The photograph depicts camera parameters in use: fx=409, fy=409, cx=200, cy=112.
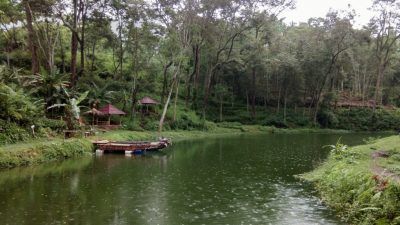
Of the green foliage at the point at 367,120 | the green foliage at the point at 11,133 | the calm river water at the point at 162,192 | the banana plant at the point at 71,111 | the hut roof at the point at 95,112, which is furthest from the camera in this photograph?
the green foliage at the point at 367,120

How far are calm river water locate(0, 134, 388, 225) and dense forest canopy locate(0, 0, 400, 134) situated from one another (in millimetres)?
8461

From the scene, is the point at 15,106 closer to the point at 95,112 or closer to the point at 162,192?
the point at 95,112

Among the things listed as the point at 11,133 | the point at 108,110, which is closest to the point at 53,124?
the point at 11,133

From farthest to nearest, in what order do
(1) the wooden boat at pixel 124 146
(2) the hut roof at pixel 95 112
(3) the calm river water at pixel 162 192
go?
(2) the hut roof at pixel 95 112 < (1) the wooden boat at pixel 124 146 < (3) the calm river water at pixel 162 192

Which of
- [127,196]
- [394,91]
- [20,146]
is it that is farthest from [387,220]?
[394,91]

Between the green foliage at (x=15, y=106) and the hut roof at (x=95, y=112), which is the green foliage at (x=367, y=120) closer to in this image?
the hut roof at (x=95, y=112)

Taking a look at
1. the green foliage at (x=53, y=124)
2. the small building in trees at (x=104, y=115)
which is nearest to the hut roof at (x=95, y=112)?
the small building in trees at (x=104, y=115)

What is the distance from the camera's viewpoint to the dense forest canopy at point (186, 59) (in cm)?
4016

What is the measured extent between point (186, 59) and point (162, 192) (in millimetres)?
33577

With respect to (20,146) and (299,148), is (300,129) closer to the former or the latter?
(299,148)

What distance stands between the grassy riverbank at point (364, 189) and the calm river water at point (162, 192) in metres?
0.73

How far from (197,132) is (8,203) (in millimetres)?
36187

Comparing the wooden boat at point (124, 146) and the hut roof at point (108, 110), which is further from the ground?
the hut roof at point (108, 110)

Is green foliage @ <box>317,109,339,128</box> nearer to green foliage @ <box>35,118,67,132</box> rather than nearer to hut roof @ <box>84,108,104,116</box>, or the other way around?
hut roof @ <box>84,108,104,116</box>
